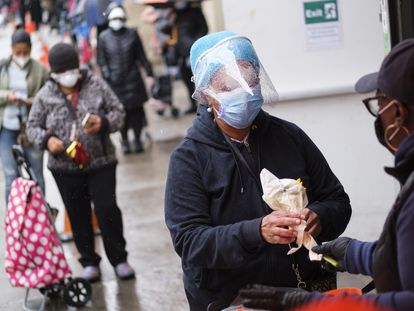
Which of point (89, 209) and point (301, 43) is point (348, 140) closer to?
point (301, 43)

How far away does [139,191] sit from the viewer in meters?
10.1

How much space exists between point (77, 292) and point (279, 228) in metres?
3.64

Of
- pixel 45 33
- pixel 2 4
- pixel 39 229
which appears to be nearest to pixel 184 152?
pixel 39 229

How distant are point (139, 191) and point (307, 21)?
4.02m

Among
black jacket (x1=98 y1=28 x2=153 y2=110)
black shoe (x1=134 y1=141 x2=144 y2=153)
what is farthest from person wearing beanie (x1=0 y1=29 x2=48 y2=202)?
black shoe (x1=134 y1=141 x2=144 y2=153)

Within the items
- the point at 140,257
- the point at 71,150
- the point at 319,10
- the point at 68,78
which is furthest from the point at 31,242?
the point at 319,10

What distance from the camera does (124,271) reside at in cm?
721

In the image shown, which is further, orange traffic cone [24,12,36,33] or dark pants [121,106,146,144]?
orange traffic cone [24,12,36,33]

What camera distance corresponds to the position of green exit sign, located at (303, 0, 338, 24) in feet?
21.5

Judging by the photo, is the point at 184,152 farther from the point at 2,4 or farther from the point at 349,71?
the point at 2,4

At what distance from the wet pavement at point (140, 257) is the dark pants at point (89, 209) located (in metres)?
0.26

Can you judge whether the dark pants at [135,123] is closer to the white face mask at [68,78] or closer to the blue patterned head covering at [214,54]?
the white face mask at [68,78]

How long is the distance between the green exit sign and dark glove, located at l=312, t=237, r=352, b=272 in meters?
3.45

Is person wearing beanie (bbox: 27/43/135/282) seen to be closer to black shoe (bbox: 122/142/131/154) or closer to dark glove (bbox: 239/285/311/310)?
dark glove (bbox: 239/285/311/310)
